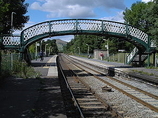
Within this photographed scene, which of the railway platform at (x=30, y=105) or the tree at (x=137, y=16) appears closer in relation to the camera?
the railway platform at (x=30, y=105)

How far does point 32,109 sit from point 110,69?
699 inches

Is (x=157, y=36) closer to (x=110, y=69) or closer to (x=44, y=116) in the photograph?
(x=110, y=69)

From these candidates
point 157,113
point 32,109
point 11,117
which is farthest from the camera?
point 157,113

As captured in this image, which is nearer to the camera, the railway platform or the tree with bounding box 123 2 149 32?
the railway platform

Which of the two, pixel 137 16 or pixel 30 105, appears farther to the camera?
pixel 137 16

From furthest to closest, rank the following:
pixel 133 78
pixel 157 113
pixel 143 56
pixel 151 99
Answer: pixel 143 56
pixel 133 78
pixel 151 99
pixel 157 113

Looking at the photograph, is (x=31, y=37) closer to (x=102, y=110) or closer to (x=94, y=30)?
(x=94, y=30)

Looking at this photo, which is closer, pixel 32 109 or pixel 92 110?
pixel 32 109

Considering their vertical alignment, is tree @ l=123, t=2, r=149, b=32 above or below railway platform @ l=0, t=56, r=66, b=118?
above

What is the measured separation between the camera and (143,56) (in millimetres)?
29828

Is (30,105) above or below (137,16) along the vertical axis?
below

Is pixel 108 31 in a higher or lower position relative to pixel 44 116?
higher

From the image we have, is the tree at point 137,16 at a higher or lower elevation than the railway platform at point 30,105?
higher

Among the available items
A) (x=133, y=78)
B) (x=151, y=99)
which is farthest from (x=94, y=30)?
(x=151, y=99)
